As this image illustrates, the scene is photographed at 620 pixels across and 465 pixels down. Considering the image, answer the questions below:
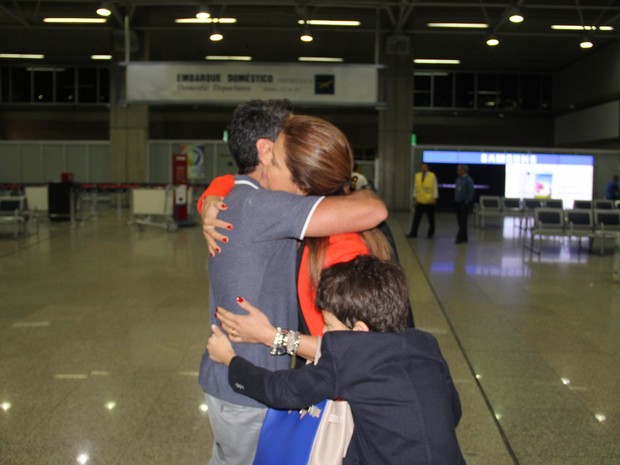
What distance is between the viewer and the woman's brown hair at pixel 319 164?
1.77 metres

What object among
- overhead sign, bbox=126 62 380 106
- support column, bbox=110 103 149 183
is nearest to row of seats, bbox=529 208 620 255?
overhead sign, bbox=126 62 380 106

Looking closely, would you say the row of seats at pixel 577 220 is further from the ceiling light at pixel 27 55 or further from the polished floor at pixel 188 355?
the ceiling light at pixel 27 55

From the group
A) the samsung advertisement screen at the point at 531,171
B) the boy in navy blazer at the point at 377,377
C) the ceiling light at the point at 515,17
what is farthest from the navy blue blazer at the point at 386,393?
the samsung advertisement screen at the point at 531,171

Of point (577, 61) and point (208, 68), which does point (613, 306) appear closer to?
point (208, 68)

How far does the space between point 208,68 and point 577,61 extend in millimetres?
20056

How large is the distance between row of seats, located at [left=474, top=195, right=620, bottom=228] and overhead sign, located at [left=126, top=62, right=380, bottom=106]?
5.24 metres

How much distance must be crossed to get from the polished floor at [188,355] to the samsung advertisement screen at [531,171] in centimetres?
1400

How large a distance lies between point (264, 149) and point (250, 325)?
1.69ft

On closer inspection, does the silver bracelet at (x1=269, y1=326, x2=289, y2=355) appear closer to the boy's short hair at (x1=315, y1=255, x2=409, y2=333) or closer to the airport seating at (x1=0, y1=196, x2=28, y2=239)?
the boy's short hair at (x1=315, y1=255, x2=409, y2=333)

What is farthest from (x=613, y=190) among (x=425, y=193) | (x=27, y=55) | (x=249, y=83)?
(x=27, y=55)

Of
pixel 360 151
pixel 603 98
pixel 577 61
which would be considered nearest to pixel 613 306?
pixel 603 98

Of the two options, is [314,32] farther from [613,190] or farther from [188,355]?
[188,355]

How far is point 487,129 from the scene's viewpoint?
35.5 m

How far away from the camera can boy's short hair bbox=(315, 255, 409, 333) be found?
1.69 meters
